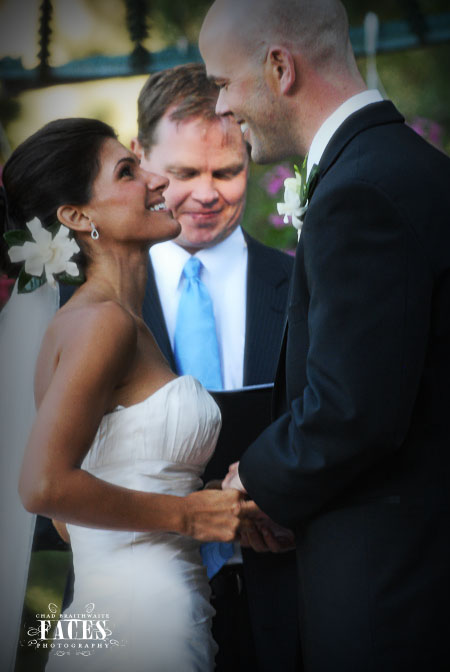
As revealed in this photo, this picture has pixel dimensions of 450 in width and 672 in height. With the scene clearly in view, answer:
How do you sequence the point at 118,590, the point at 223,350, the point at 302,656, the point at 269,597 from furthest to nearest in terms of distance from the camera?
the point at 223,350, the point at 269,597, the point at 118,590, the point at 302,656

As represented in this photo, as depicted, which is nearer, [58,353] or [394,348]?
[394,348]

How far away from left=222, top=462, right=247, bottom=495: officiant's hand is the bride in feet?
0.12

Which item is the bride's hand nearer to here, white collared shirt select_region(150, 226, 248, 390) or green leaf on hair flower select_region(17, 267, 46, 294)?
white collared shirt select_region(150, 226, 248, 390)

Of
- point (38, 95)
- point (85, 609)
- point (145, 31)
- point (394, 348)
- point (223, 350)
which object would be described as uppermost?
point (145, 31)

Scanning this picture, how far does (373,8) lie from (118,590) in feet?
5.97

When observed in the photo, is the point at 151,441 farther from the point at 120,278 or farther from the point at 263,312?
the point at 263,312

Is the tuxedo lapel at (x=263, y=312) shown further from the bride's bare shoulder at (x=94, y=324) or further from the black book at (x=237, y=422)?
the bride's bare shoulder at (x=94, y=324)

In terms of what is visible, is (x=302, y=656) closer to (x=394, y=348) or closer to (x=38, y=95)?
(x=394, y=348)

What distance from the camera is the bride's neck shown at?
2.03 metres

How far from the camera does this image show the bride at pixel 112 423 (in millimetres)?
1740

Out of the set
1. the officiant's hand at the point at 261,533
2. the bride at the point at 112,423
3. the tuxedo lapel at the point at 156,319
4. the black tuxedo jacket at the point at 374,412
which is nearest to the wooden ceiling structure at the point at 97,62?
the bride at the point at 112,423

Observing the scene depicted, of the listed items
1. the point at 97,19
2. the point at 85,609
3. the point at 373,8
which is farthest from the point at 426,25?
the point at 85,609

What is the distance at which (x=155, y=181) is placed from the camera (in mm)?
2158

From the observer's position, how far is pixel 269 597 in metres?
2.13
